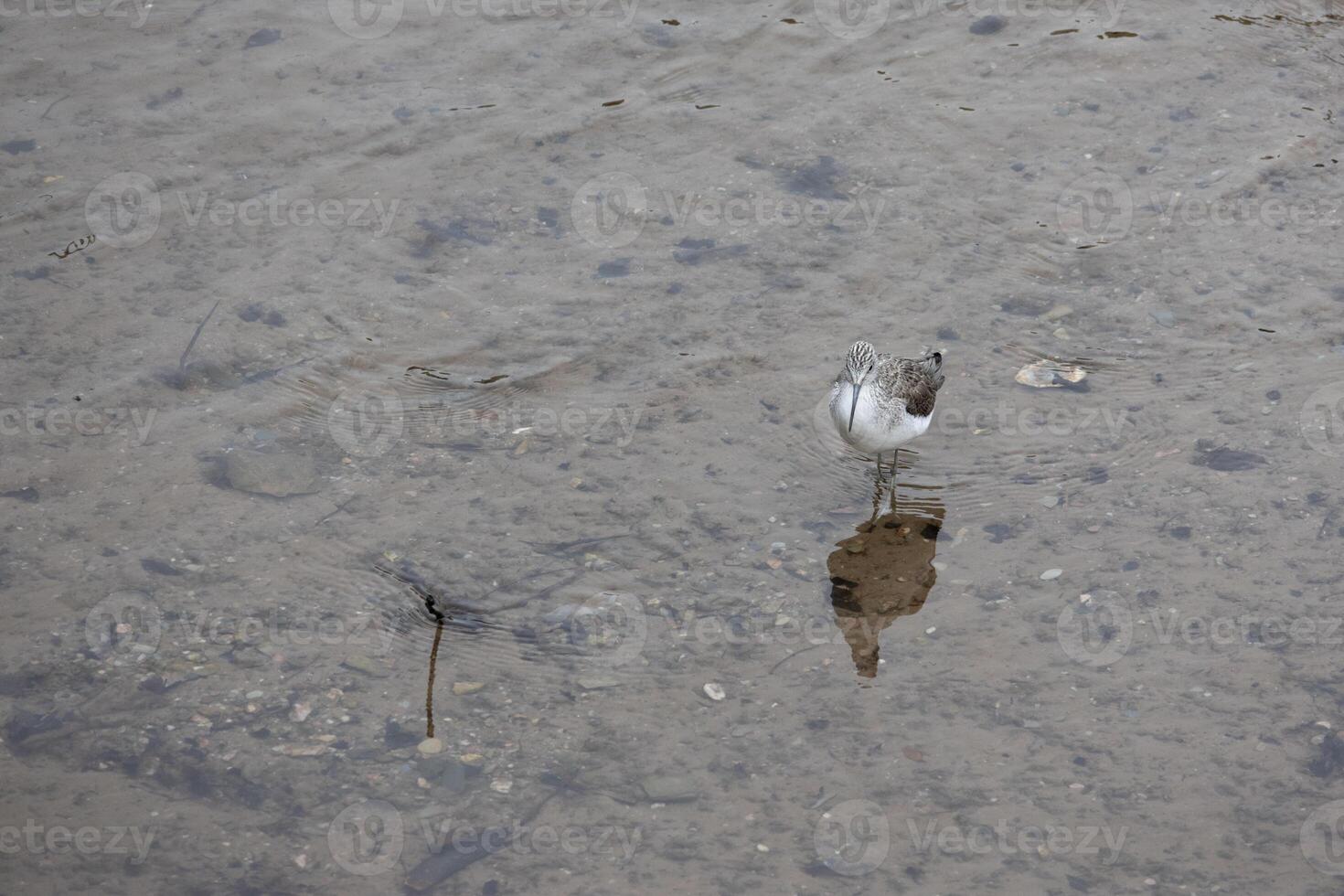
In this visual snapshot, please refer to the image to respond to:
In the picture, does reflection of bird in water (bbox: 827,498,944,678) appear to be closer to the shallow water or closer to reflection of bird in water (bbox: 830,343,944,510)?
the shallow water

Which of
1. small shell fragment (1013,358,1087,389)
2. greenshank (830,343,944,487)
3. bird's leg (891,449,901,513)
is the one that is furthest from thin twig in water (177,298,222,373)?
small shell fragment (1013,358,1087,389)

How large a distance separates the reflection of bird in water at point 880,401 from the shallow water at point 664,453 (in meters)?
0.53

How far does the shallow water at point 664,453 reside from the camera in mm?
6059

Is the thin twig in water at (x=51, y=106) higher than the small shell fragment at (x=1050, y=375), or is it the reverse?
the thin twig in water at (x=51, y=106)

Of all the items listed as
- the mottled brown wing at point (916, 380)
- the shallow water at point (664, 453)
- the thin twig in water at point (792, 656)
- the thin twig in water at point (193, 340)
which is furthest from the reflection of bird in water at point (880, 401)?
the thin twig in water at point (193, 340)

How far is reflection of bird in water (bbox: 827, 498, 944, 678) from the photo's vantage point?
704cm

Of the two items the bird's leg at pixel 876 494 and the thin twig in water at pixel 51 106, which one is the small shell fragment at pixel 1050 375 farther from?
the thin twig in water at pixel 51 106

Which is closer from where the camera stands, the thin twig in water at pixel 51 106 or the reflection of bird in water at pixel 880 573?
the reflection of bird in water at pixel 880 573

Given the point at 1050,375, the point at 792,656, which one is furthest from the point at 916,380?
the point at 792,656

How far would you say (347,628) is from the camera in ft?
22.5

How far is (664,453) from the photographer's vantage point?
26.2 feet

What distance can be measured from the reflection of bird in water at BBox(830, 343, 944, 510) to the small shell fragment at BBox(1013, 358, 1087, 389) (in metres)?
1.07

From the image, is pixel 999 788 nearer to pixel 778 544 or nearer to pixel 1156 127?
pixel 778 544

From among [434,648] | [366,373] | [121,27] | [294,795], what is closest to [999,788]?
[434,648]
